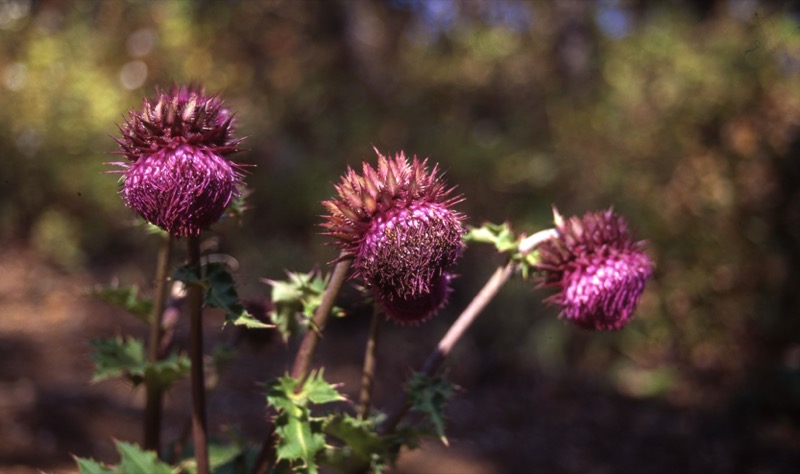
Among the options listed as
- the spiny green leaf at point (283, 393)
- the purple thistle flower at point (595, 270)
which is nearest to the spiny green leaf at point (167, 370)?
the spiny green leaf at point (283, 393)

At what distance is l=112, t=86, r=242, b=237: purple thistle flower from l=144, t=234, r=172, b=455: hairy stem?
0.57m

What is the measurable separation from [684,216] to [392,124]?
3.55 meters

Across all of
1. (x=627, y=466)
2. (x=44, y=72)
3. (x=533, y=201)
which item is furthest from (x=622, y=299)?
(x=44, y=72)

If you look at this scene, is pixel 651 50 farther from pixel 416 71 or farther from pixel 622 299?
pixel 622 299

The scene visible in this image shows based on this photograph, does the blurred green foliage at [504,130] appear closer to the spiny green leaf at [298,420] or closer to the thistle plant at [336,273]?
the thistle plant at [336,273]

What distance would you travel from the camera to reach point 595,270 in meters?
2.01

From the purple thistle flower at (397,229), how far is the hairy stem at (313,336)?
136 millimetres

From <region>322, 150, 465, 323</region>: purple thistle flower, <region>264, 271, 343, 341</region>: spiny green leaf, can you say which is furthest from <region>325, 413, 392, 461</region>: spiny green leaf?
<region>322, 150, 465, 323</region>: purple thistle flower

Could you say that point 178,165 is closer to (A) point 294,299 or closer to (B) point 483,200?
(A) point 294,299

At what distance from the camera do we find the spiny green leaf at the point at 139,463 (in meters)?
2.16

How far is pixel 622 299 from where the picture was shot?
78.3 inches

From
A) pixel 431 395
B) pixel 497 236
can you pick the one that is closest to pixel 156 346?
pixel 431 395

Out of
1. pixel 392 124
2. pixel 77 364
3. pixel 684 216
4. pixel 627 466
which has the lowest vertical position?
pixel 77 364

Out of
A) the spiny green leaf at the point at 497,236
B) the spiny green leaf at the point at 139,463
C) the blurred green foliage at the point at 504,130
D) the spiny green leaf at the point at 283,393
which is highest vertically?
the blurred green foliage at the point at 504,130
